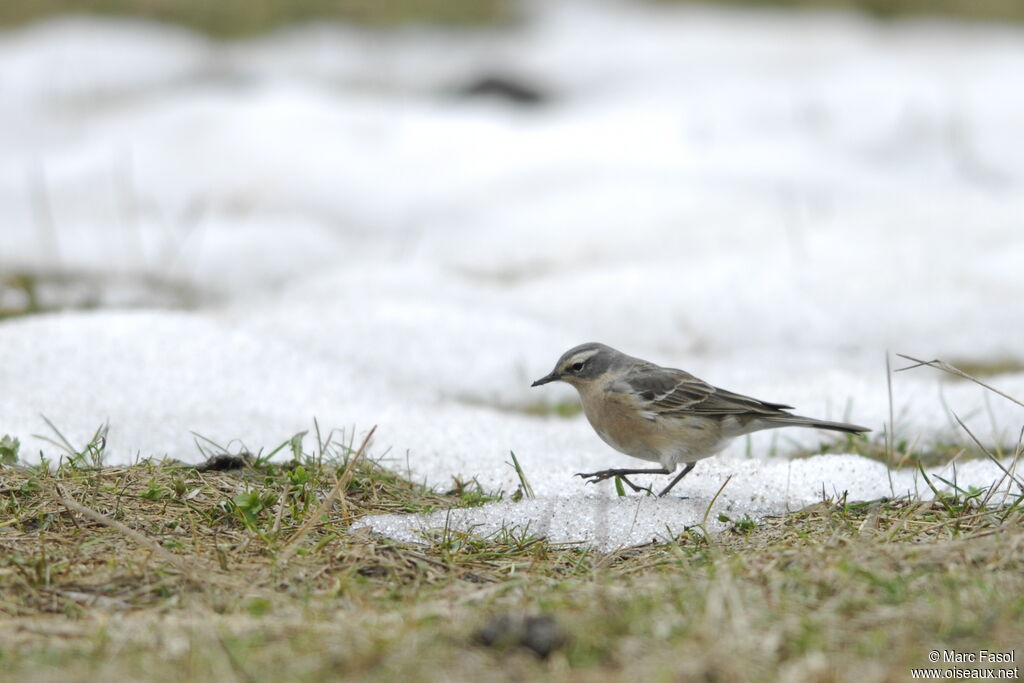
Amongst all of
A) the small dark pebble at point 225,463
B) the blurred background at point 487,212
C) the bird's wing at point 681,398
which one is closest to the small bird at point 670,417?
the bird's wing at point 681,398

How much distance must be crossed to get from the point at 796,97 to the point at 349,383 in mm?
10872

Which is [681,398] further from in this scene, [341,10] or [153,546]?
[341,10]

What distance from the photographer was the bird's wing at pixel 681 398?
552 centimetres

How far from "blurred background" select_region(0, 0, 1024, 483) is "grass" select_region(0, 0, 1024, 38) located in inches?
3.2

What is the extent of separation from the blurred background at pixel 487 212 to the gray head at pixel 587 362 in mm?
483

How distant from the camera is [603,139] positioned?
14.4m

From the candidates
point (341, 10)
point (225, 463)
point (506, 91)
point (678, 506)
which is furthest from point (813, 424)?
point (341, 10)

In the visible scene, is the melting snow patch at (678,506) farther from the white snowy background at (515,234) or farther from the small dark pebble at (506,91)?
the small dark pebble at (506,91)

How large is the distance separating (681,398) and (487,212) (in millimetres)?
7184

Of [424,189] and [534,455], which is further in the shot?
[424,189]

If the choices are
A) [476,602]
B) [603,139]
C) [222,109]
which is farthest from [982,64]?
[476,602]

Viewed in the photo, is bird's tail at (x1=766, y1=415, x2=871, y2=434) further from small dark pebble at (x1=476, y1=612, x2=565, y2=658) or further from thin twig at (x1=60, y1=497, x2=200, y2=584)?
thin twig at (x1=60, y1=497, x2=200, y2=584)

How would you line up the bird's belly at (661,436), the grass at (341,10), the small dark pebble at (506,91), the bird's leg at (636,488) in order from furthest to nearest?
1. the grass at (341,10)
2. the small dark pebble at (506,91)
3. the bird's belly at (661,436)
4. the bird's leg at (636,488)

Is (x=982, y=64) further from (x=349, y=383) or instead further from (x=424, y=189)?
(x=349, y=383)
